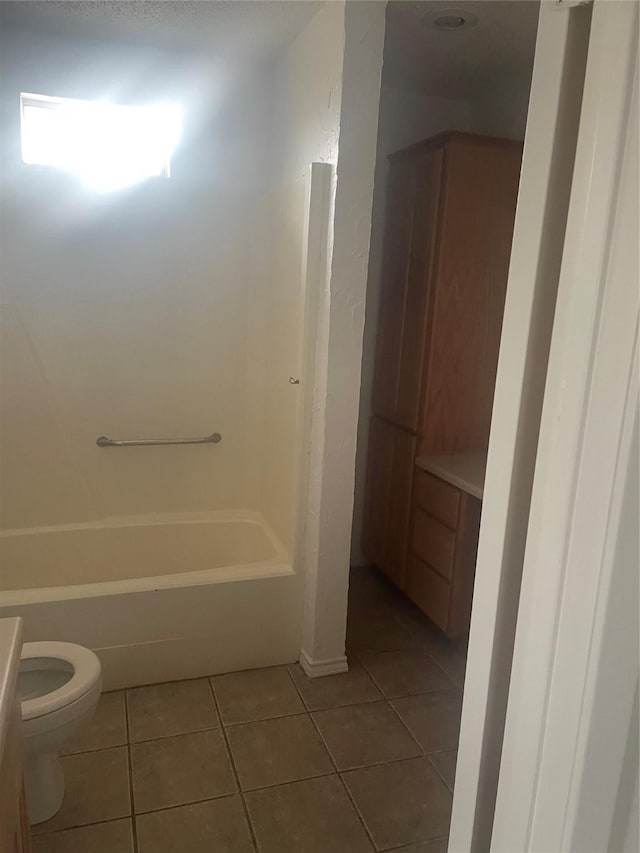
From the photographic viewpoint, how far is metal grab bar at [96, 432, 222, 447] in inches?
116

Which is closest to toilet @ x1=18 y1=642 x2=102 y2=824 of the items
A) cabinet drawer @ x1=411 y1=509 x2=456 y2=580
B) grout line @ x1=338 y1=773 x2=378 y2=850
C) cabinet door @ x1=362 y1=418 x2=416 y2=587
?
grout line @ x1=338 y1=773 x2=378 y2=850

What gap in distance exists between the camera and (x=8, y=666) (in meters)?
1.06

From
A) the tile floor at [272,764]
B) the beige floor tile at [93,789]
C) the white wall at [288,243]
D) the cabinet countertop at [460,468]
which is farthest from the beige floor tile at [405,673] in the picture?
the beige floor tile at [93,789]

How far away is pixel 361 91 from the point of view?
2.17 metres

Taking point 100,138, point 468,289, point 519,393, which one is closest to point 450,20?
point 468,289

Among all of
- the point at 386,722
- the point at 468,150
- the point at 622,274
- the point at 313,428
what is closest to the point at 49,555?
the point at 313,428

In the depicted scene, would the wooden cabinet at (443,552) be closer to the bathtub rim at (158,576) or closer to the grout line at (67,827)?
the bathtub rim at (158,576)

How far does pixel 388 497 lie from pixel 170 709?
4.50 feet

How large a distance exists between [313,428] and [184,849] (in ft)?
4.55

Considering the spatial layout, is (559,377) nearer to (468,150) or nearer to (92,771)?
(92,771)

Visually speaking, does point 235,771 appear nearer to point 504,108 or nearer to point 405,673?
point 405,673

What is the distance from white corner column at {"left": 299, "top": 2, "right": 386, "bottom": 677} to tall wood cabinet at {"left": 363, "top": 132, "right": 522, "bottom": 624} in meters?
0.49

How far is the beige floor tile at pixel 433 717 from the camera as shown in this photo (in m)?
2.21

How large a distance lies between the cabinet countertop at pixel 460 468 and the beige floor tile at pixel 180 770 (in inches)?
48.8
